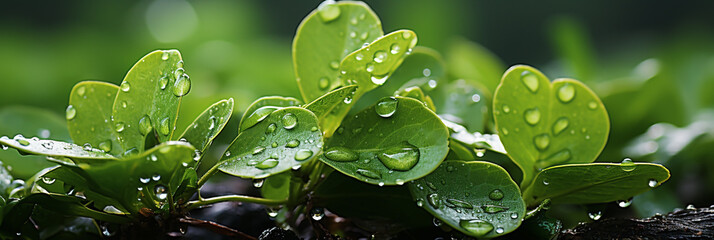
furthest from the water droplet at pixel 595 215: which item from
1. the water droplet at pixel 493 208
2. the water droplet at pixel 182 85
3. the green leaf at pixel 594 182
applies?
the water droplet at pixel 182 85

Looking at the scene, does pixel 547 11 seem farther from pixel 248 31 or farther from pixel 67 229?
pixel 67 229

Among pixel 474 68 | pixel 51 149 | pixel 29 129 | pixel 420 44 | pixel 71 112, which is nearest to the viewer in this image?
pixel 51 149

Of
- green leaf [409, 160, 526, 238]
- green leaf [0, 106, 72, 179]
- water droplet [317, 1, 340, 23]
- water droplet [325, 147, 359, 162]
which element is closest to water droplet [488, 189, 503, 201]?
green leaf [409, 160, 526, 238]

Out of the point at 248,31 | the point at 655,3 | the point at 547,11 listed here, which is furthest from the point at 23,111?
the point at 655,3

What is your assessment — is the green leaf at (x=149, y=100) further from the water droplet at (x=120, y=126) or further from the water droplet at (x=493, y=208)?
the water droplet at (x=493, y=208)

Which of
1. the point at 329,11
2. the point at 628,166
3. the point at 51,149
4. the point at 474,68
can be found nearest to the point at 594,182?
the point at 628,166

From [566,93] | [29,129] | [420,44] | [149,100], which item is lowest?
[29,129]

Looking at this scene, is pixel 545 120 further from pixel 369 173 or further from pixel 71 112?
pixel 71 112

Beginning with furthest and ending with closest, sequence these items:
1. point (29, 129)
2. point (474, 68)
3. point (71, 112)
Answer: point (474, 68) < point (29, 129) < point (71, 112)
